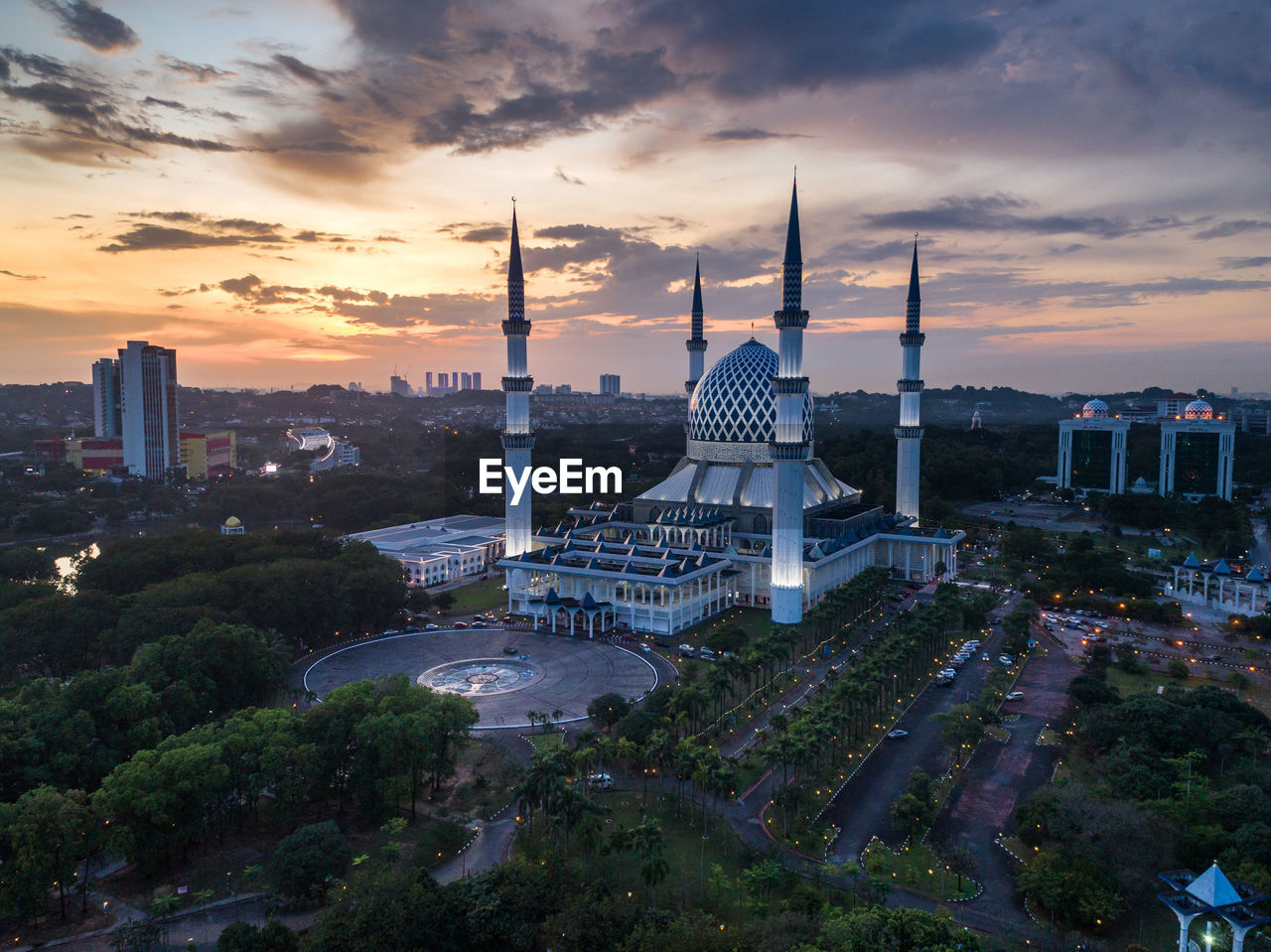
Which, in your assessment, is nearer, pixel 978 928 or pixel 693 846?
pixel 978 928

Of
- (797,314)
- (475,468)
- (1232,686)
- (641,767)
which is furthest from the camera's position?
(475,468)

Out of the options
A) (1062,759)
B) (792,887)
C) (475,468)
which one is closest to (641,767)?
(792,887)

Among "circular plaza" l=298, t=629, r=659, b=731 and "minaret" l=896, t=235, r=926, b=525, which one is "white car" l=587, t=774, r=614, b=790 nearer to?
"circular plaza" l=298, t=629, r=659, b=731

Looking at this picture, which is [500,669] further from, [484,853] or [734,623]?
[484,853]

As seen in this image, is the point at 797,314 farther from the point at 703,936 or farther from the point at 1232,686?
the point at 703,936

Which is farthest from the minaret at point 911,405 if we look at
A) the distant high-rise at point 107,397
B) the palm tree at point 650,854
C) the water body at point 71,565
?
the distant high-rise at point 107,397

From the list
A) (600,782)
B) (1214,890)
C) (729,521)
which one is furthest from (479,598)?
(1214,890)
